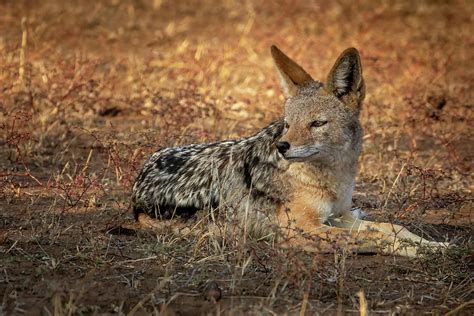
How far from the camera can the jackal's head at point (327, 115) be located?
6.35 m

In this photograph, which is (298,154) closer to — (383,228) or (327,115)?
(327,115)

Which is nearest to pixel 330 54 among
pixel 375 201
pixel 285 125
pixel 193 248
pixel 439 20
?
pixel 439 20

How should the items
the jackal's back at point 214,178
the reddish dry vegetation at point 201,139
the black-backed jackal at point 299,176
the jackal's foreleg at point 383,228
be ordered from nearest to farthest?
the reddish dry vegetation at point 201,139 < the jackal's foreleg at point 383,228 < the black-backed jackal at point 299,176 < the jackal's back at point 214,178

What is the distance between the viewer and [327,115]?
649 cm

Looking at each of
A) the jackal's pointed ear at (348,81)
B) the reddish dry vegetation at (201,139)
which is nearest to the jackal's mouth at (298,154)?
the jackal's pointed ear at (348,81)

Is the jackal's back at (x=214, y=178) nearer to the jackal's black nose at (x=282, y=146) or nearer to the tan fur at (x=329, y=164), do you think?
the tan fur at (x=329, y=164)

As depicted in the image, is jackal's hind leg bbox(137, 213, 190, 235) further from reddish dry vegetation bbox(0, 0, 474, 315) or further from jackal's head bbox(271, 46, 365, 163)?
jackal's head bbox(271, 46, 365, 163)

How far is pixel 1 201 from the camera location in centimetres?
735

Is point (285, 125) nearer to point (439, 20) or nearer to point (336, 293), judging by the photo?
point (336, 293)

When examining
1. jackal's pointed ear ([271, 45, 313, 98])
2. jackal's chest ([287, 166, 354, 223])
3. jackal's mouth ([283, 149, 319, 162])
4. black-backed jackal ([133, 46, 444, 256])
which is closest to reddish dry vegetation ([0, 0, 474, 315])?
black-backed jackal ([133, 46, 444, 256])

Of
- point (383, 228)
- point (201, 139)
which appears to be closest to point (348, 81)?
point (383, 228)

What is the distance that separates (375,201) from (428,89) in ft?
11.7

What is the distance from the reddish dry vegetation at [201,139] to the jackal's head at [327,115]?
→ 0.79 meters

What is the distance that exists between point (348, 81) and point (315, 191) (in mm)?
906
